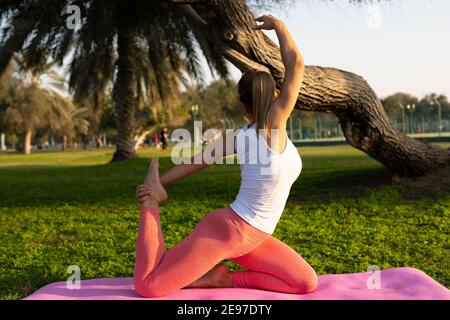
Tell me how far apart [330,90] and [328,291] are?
4.85 meters

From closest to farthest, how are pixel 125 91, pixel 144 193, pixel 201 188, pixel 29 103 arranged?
pixel 144 193 < pixel 201 188 < pixel 125 91 < pixel 29 103

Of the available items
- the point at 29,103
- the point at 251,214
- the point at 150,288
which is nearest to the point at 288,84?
the point at 251,214

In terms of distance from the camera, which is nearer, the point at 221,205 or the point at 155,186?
the point at 155,186

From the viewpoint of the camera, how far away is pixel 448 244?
5824mm

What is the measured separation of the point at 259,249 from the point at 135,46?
16.2 metres

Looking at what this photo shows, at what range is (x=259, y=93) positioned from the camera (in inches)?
121

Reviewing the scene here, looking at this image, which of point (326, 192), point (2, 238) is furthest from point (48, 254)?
point (326, 192)

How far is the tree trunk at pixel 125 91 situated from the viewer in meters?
17.7

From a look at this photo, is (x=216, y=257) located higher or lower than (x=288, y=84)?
lower

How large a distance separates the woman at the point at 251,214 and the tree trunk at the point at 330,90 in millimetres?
3672

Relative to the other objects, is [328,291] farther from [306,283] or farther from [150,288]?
[150,288]

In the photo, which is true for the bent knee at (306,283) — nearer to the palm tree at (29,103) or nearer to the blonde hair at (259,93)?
the blonde hair at (259,93)

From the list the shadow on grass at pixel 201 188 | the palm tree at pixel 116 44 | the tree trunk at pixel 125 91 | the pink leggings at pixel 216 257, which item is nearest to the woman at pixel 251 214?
the pink leggings at pixel 216 257

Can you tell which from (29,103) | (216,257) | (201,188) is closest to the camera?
(216,257)
